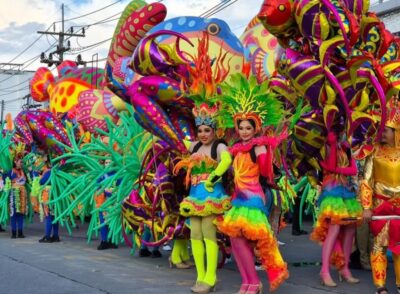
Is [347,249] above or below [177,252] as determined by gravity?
above

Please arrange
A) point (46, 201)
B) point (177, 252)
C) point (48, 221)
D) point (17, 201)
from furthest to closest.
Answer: point (17, 201)
point (48, 221)
point (46, 201)
point (177, 252)

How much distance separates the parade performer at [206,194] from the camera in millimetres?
5145

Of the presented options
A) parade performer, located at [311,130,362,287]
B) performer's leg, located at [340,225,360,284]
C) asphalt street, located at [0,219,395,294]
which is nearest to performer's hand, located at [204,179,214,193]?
asphalt street, located at [0,219,395,294]

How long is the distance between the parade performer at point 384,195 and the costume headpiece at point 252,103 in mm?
908

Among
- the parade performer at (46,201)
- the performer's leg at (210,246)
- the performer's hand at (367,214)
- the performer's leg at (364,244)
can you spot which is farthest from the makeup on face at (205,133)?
the parade performer at (46,201)

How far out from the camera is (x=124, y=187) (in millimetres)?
6891

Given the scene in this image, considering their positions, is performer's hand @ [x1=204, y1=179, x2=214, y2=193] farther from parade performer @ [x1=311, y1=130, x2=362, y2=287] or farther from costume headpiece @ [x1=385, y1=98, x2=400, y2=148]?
costume headpiece @ [x1=385, y1=98, x2=400, y2=148]

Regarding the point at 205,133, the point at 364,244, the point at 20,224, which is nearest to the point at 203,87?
the point at 205,133

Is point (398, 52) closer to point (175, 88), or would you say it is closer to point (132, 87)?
point (175, 88)

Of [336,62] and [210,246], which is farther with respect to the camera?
[336,62]

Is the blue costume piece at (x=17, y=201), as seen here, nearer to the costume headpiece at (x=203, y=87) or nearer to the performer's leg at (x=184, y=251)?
the performer's leg at (x=184, y=251)

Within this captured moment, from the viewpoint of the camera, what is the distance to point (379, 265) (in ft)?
15.7

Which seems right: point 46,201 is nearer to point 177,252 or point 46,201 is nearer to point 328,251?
point 177,252

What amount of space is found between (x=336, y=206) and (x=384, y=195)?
0.57m
